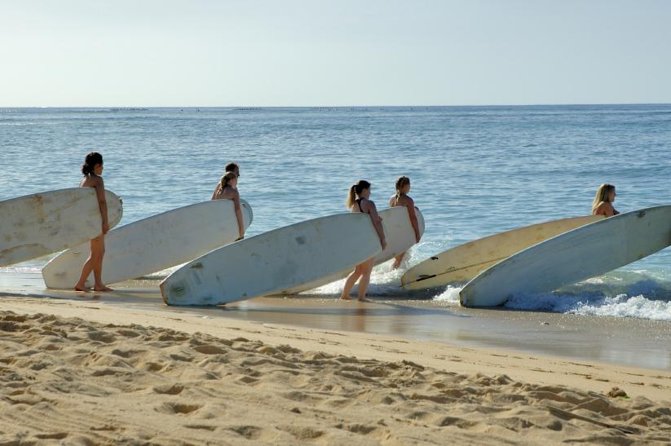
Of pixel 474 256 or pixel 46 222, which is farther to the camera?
pixel 474 256

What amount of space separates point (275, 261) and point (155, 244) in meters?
2.29

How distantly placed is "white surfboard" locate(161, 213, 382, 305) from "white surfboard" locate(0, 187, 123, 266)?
170cm

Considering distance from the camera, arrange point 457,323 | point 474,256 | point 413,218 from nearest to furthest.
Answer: point 457,323, point 474,256, point 413,218

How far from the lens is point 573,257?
10398 mm

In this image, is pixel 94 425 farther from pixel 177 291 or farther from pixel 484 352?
pixel 177 291

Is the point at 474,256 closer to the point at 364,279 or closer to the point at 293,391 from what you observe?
the point at 364,279

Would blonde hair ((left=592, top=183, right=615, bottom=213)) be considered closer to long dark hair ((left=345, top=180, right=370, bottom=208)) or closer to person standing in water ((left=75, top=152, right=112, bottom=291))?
long dark hair ((left=345, top=180, right=370, bottom=208))

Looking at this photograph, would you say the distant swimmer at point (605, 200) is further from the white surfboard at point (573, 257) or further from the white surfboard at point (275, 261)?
the white surfboard at point (275, 261)

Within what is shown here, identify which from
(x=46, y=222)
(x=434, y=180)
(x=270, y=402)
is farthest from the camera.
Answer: (x=434, y=180)

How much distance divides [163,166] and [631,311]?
947 inches

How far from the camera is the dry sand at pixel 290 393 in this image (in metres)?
4.24

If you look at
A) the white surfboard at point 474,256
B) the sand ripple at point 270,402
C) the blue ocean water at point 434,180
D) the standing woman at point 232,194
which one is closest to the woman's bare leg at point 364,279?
the blue ocean water at point 434,180

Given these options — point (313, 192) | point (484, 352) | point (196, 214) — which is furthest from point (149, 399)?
point (313, 192)

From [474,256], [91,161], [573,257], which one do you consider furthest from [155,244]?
[573,257]
